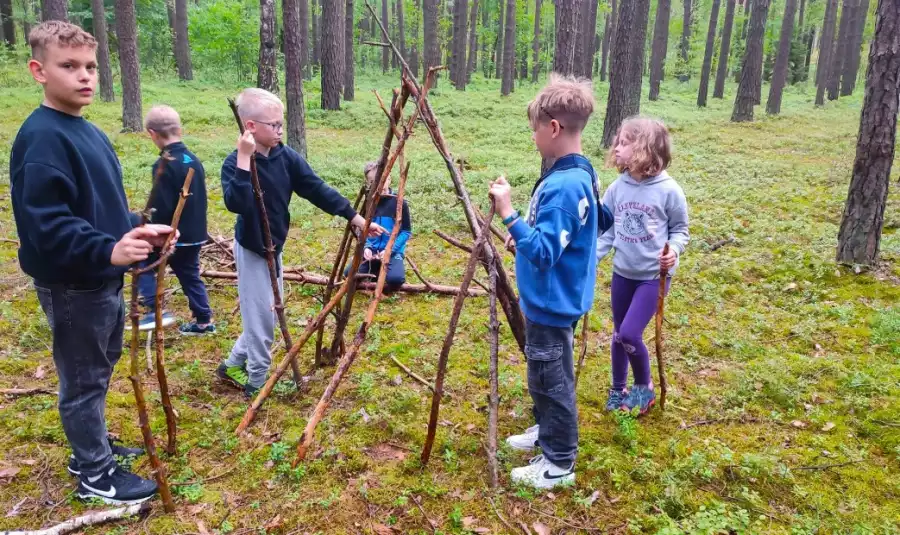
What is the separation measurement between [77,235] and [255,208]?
121 cm

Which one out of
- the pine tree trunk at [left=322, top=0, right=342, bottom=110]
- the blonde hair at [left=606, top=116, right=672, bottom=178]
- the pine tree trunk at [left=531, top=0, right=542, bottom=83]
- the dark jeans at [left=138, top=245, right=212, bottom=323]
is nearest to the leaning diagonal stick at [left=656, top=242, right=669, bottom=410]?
the blonde hair at [left=606, top=116, right=672, bottom=178]

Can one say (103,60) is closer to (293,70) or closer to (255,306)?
(293,70)

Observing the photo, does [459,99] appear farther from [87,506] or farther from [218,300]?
[87,506]

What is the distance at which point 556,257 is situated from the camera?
2.70 metres

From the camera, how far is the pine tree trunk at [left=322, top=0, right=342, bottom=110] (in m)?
18.1

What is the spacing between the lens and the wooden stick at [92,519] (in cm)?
271

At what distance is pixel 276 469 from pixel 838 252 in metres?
6.72

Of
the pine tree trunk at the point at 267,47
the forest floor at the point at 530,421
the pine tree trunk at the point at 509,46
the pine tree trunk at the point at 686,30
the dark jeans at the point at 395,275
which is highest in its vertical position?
the pine tree trunk at the point at 686,30

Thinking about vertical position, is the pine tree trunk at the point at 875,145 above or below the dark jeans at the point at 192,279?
above

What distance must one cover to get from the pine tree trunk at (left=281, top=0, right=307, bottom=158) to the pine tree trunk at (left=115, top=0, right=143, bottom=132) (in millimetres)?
5364

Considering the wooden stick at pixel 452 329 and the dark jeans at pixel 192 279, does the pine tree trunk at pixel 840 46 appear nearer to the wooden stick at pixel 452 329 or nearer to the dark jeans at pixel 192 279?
the wooden stick at pixel 452 329

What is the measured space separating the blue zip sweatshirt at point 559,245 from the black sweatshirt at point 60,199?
200 cm

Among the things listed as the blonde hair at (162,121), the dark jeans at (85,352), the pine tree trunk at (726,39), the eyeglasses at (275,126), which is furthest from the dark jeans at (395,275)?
the pine tree trunk at (726,39)

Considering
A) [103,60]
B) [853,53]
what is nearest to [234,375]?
[103,60]
